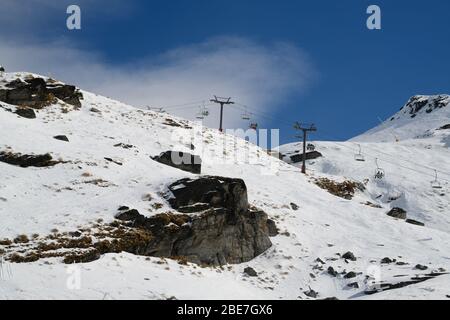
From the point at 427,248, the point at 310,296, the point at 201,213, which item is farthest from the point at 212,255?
the point at 427,248

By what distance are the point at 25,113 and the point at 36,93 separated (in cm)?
603

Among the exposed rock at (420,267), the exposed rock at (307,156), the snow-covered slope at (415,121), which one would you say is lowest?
the exposed rock at (420,267)

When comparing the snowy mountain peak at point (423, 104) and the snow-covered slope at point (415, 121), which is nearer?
the snow-covered slope at point (415, 121)

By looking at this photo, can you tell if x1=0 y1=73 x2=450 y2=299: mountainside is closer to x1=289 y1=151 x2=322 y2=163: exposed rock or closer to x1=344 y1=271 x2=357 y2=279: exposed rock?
x1=344 y1=271 x2=357 y2=279: exposed rock

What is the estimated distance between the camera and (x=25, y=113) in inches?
1687

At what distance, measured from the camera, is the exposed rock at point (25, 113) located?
42.5m

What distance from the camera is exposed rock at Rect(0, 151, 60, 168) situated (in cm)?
3194

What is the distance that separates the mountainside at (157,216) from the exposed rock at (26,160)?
3.5 inches

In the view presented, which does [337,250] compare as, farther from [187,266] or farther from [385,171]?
[385,171]

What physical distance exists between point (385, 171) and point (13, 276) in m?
51.8

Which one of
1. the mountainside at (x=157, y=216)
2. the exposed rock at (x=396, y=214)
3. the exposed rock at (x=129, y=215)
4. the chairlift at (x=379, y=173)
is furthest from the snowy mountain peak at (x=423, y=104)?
the exposed rock at (x=129, y=215)

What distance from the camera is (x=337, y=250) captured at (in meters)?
32.4

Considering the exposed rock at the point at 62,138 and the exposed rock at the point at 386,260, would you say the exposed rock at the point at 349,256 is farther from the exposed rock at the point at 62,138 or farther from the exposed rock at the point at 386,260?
the exposed rock at the point at 62,138

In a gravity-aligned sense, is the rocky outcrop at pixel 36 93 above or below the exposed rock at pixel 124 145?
above
